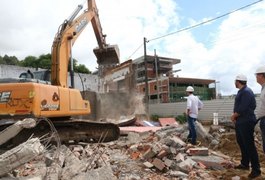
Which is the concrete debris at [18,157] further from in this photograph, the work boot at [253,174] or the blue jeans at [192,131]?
the blue jeans at [192,131]

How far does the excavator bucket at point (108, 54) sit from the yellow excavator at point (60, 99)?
94 centimetres

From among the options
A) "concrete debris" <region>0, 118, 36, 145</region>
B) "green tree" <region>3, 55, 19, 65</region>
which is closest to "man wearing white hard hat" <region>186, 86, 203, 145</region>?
"concrete debris" <region>0, 118, 36, 145</region>

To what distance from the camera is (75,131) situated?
32.9 ft

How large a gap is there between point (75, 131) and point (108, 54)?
4551 millimetres

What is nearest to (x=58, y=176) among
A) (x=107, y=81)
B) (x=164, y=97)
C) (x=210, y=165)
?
(x=210, y=165)

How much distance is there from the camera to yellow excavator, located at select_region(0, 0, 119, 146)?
26.3 feet

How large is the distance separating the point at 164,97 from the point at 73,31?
119 ft

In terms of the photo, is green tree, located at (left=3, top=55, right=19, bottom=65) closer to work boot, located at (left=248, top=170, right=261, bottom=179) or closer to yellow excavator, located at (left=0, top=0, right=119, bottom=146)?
yellow excavator, located at (left=0, top=0, right=119, bottom=146)

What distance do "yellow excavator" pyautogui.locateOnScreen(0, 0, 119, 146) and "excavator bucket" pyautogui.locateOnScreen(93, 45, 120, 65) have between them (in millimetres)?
941

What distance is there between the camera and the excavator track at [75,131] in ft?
29.4

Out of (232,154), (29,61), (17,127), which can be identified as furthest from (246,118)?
(29,61)

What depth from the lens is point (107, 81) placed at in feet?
60.8

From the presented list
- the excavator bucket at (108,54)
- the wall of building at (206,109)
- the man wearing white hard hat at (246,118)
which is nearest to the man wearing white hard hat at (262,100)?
the man wearing white hard hat at (246,118)

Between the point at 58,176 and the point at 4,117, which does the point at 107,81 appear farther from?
the point at 58,176
